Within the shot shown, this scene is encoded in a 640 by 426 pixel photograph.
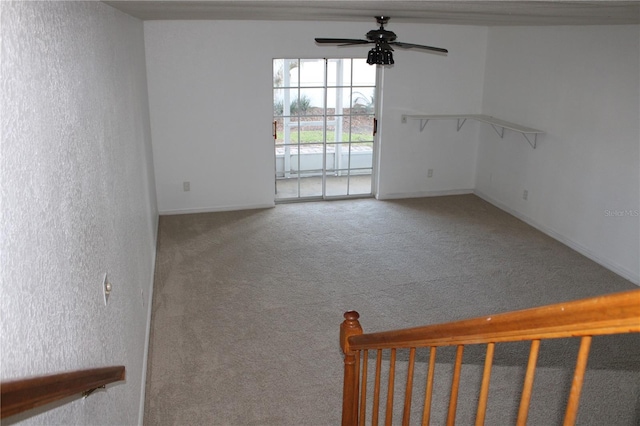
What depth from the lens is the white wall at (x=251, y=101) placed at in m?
6.82

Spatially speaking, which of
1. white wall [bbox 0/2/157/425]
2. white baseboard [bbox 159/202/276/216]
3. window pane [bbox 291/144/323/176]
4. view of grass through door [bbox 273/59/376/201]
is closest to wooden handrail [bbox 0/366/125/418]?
white wall [bbox 0/2/157/425]

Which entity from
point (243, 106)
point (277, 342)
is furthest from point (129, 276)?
point (243, 106)

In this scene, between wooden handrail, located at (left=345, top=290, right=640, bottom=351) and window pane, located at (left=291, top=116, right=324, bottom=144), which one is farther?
window pane, located at (left=291, top=116, right=324, bottom=144)

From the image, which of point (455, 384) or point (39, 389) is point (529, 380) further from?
point (39, 389)

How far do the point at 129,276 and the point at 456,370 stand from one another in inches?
95.7

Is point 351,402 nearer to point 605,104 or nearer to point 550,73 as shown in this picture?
point 605,104

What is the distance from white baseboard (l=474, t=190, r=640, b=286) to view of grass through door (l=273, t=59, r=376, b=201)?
183cm

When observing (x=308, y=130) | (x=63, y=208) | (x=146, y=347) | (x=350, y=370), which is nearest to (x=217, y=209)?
(x=308, y=130)

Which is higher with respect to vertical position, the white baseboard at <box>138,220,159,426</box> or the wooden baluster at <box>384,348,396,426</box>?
the wooden baluster at <box>384,348,396,426</box>

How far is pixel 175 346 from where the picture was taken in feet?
14.1

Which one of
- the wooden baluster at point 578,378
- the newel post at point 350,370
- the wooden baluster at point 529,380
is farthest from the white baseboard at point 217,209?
the wooden baluster at point 578,378

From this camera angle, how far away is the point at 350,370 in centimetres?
244

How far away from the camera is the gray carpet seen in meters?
3.79

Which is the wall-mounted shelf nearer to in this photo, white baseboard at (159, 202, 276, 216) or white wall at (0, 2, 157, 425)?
white baseboard at (159, 202, 276, 216)
